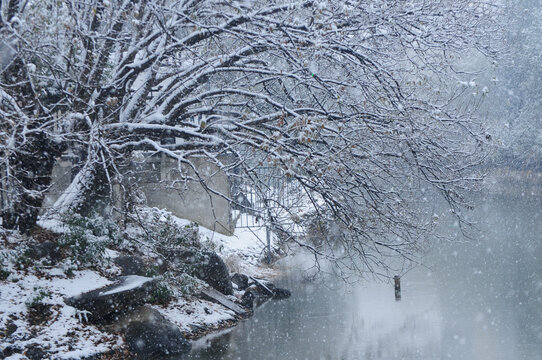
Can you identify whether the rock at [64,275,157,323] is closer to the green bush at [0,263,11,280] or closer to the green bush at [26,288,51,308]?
the green bush at [26,288,51,308]

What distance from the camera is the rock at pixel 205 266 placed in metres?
12.8

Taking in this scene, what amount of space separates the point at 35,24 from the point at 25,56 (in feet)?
1.97

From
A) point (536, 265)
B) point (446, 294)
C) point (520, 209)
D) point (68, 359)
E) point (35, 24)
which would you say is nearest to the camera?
point (68, 359)

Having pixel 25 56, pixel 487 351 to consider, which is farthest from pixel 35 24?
pixel 487 351

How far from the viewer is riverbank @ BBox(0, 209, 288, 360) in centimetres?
834

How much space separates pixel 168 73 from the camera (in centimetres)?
1116

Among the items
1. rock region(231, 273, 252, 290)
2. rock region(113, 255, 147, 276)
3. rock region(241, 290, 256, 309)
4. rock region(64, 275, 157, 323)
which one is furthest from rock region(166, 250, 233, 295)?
rock region(64, 275, 157, 323)

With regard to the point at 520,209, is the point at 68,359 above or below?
below

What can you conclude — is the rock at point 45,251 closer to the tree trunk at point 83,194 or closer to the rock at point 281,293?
the tree trunk at point 83,194

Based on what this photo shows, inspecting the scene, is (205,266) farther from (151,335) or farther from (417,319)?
(417,319)

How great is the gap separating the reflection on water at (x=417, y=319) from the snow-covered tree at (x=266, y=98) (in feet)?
6.00

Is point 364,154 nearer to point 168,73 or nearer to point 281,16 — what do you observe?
point 281,16

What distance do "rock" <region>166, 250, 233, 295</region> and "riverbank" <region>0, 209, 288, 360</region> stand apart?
39mm

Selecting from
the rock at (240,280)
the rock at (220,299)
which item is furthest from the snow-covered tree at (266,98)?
the rock at (240,280)
